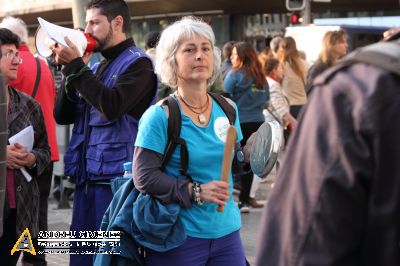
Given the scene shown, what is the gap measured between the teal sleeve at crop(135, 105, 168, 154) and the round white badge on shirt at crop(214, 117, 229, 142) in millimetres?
268

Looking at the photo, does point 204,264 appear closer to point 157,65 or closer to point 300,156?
point 157,65

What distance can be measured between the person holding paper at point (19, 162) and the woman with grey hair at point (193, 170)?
1.41 m

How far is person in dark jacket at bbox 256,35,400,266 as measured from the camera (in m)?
1.64

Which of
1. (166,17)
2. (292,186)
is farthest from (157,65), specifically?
(166,17)

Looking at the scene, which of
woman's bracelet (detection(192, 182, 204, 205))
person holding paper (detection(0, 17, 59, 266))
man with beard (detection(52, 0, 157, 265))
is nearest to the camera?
woman's bracelet (detection(192, 182, 204, 205))

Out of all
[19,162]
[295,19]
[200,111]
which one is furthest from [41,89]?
[295,19]

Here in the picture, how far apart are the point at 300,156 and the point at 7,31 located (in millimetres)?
4154

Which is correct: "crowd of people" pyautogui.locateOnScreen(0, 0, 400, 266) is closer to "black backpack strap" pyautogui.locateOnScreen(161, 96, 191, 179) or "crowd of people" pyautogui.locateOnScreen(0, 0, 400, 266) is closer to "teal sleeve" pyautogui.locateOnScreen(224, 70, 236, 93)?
"black backpack strap" pyautogui.locateOnScreen(161, 96, 191, 179)

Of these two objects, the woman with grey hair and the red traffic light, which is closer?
the woman with grey hair

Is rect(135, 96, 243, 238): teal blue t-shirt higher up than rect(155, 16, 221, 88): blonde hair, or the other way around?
rect(155, 16, 221, 88): blonde hair

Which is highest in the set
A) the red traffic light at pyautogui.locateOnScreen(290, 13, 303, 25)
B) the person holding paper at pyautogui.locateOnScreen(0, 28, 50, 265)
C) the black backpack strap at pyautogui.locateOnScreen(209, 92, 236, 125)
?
the red traffic light at pyautogui.locateOnScreen(290, 13, 303, 25)

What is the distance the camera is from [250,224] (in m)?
8.88
